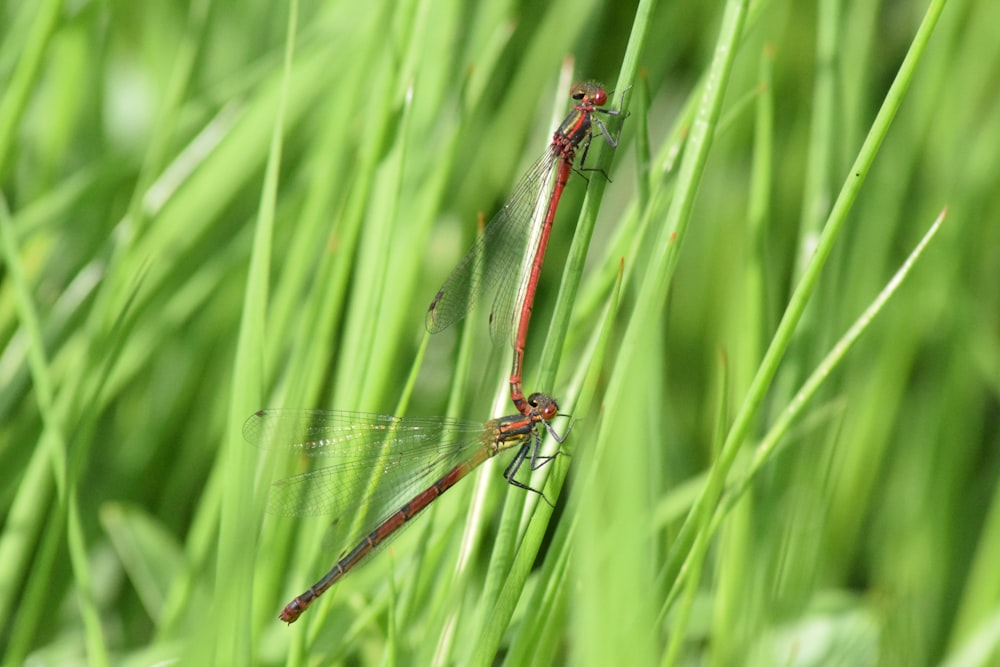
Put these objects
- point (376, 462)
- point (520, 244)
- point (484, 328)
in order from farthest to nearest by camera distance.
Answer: point (484, 328) → point (520, 244) → point (376, 462)

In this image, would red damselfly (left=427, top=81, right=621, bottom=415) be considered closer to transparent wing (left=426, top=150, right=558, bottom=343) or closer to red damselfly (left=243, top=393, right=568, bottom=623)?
transparent wing (left=426, top=150, right=558, bottom=343)

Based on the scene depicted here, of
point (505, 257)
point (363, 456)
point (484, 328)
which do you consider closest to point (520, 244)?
point (505, 257)

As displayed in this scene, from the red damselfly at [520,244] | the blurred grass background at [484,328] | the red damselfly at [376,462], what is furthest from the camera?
the red damselfly at [520,244]

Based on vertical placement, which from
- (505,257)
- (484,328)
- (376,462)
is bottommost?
(376,462)

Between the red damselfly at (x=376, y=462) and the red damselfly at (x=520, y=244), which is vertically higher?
the red damselfly at (x=520, y=244)

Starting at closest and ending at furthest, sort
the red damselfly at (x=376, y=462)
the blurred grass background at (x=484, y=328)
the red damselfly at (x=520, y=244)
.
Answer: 1. the blurred grass background at (x=484, y=328)
2. the red damselfly at (x=376, y=462)
3. the red damselfly at (x=520, y=244)

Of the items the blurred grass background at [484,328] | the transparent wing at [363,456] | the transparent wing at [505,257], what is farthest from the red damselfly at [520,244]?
the transparent wing at [363,456]

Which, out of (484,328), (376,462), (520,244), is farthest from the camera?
(484,328)

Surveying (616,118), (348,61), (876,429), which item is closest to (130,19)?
(348,61)

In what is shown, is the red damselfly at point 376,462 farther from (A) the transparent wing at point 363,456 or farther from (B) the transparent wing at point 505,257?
(B) the transparent wing at point 505,257

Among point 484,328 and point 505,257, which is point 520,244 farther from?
point 484,328
